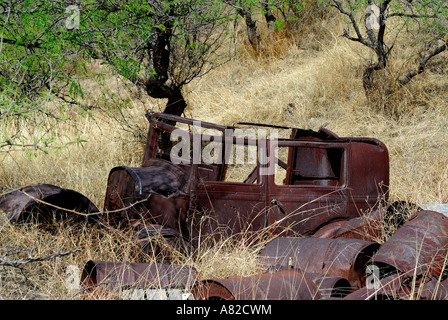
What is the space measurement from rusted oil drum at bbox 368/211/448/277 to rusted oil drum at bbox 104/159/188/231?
1.79 m

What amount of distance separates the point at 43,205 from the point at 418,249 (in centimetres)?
337

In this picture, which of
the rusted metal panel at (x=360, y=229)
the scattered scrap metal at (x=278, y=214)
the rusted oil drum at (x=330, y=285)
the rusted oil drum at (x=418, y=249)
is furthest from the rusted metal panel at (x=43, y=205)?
the rusted oil drum at (x=418, y=249)

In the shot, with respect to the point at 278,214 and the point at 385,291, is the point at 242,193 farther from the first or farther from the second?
the point at 385,291

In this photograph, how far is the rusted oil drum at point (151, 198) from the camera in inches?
180

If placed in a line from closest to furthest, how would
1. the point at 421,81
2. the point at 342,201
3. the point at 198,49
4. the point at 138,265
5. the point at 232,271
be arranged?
the point at 138,265 → the point at 232,271 → the point at 342,201 → the point at 198,49 → the point at 421,81

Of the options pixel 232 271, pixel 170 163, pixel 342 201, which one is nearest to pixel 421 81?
pixel 342 201

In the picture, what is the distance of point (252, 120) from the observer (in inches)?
368

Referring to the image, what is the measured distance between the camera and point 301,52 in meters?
11.4

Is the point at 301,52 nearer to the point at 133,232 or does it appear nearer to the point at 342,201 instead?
the point at 342,201

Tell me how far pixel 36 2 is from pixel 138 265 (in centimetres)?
287

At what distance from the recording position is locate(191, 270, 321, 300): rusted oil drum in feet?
10.5

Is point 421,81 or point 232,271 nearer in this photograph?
point 232,271

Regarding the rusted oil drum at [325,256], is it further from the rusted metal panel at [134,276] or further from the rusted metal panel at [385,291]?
the rusted metal panel at [134,276]

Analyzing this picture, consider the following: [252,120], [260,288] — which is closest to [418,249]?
[260,288]
